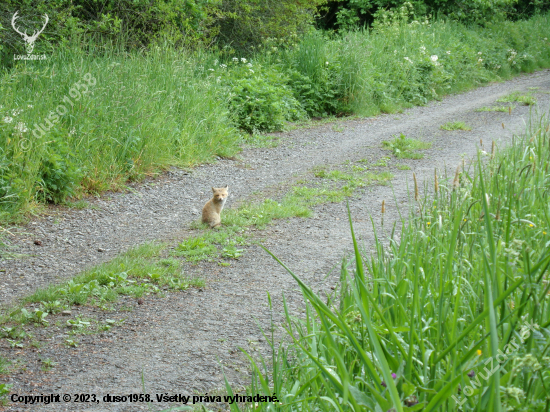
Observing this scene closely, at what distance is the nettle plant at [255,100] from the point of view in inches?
393

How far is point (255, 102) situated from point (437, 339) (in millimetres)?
8270

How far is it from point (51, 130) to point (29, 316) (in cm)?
329

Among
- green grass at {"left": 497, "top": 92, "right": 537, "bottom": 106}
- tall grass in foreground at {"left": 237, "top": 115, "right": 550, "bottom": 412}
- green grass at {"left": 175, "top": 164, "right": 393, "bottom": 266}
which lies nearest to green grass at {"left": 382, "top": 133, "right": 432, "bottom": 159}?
green grass at {"left": 175, "top": 164, "right": 393, "bottom": 266}

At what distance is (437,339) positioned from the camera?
6.93 ft

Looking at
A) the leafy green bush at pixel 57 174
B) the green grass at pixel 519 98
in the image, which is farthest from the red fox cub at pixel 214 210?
the green grass at pixel 519 98

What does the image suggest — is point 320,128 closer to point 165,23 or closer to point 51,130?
Answer: point 165,23

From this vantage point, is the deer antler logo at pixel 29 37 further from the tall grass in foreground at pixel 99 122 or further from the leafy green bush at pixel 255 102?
the leafy green bush at pixel 255 102

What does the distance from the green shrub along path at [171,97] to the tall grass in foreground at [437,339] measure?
4334 mm

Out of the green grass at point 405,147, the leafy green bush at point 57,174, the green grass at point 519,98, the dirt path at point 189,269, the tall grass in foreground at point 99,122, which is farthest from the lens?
the green grass at point 519,98

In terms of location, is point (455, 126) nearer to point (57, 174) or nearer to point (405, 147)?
point (405, 147)

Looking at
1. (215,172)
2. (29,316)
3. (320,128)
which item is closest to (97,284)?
(29,316)

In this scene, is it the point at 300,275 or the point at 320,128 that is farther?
the point at 320,128

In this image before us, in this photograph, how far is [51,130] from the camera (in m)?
6.46

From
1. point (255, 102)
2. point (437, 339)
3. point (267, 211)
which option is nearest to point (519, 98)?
point (255, 102)
